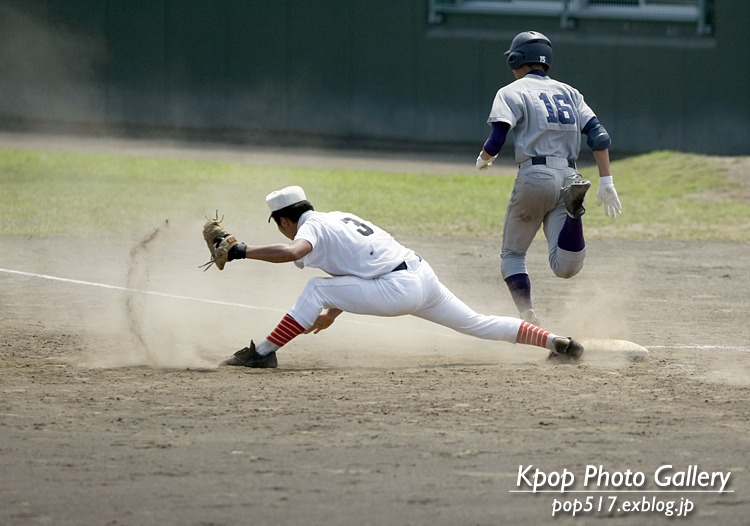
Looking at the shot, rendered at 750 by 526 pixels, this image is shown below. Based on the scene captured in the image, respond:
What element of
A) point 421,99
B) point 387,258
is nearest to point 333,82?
point 421,99

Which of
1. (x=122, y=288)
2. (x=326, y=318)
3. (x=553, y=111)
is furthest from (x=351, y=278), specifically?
(x=122, y=288)

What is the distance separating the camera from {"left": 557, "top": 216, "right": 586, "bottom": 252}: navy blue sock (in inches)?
274

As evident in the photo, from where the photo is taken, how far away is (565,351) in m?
6.36

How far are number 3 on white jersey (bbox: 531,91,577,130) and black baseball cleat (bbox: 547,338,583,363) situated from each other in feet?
5.30

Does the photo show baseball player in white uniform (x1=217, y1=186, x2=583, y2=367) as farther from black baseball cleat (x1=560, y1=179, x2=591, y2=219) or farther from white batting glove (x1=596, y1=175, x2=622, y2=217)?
white batting glove (x1=596, y1=175, x2=622, y2=217)

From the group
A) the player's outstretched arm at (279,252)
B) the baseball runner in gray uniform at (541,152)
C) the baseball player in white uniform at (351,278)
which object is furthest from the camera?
the baseball runner in gray uniform at (541,152)

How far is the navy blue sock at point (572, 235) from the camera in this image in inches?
274

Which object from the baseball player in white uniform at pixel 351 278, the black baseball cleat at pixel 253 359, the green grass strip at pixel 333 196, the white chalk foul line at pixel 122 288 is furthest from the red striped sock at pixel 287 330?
the green grass strip at pixel 333 196

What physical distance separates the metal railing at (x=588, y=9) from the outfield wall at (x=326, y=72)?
20cm

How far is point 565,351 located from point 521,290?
1.08 meters

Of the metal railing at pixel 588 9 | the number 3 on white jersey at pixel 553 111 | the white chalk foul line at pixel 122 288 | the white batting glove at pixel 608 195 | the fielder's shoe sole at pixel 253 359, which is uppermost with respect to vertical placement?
the metal railing at pixel 588 9

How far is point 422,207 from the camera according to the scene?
15688 mm

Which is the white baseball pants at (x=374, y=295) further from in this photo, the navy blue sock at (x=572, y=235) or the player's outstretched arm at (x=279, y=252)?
the navy blue sock at (x=572, y=235)

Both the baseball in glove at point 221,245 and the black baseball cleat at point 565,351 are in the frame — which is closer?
the baseball in glove at point 221,245
